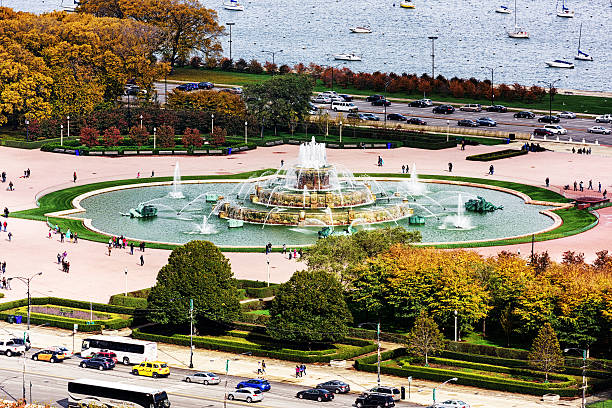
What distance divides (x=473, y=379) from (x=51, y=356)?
2603 centimetres

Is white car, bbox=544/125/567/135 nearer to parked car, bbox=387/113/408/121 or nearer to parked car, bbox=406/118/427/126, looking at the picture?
parked car, bbox=406/118/427/126

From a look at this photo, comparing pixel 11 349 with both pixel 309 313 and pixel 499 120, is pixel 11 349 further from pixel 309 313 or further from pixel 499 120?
pixel 499 120

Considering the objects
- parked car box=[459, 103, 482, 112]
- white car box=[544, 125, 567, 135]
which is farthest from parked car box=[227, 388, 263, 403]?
parked car box=[459, 103, 482, 112]

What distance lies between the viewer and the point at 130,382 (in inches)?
2835

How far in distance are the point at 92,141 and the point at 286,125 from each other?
28995 millimetres

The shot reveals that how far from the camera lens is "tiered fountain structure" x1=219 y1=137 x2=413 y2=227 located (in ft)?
381

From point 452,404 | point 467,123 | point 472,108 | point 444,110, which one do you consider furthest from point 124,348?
point 472,108

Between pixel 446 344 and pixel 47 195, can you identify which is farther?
pixel 47 195

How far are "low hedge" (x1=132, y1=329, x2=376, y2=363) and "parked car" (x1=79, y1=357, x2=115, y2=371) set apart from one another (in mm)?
7131

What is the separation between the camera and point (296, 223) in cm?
11556

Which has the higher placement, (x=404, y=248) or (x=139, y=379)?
(x=404, y=248)

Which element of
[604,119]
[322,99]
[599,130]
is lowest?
[599,130]

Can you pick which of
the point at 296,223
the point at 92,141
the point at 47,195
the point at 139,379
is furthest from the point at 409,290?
the point at 92,141

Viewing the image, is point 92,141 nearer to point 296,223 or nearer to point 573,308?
point 296,223
